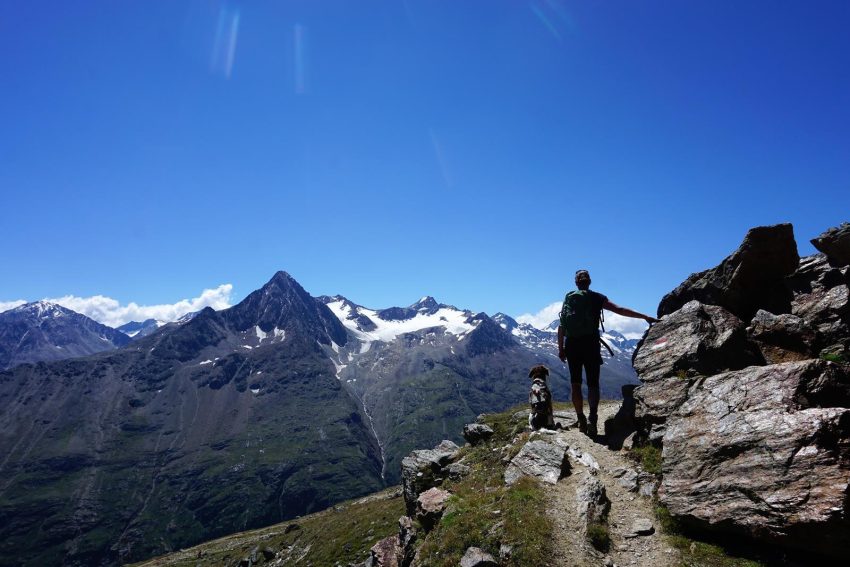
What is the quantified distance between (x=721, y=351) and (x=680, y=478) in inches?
248

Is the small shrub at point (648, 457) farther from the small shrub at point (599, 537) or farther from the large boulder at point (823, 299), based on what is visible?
the large boulder at point (823, 299)

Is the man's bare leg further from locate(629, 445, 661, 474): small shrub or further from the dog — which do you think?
locate(629, 445, 661, 474): small shrub

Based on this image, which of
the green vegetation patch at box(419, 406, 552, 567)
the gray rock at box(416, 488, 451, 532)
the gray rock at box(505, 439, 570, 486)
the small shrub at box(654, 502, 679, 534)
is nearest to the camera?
the small shrub at box(654, 502, 679, 534)

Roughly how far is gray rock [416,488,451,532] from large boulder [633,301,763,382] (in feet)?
32.9

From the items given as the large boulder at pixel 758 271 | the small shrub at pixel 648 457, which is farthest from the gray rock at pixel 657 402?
the large boulder at pixel 758 271

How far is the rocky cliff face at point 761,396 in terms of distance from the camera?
34.2ft

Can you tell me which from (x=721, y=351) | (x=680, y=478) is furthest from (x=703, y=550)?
(x=721, y=351)

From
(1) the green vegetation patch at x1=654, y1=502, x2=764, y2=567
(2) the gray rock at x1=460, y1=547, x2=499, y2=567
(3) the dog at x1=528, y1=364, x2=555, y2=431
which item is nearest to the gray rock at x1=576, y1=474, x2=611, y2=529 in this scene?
(1) the green vegetation patch at x1=654, y1=502, x2=764, y2=567

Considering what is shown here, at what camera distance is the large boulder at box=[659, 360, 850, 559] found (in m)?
10.0

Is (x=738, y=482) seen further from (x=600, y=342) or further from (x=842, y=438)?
(x=600, y=342)

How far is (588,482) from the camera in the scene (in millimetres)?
16188

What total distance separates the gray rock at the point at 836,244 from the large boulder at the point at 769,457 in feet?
33.5

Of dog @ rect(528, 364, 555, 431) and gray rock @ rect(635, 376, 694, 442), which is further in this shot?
dog @ rect(528, 364, 555, 431)

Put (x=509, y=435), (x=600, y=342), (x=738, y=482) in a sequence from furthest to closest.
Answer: (x=509, y=435) → (x=600, y=342) → (x=738, y=482)
